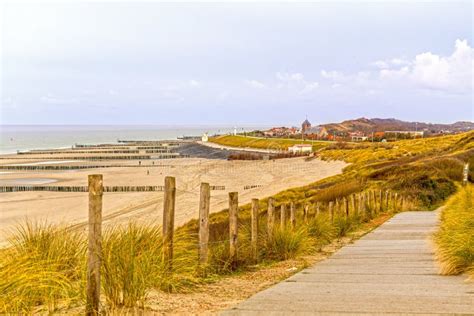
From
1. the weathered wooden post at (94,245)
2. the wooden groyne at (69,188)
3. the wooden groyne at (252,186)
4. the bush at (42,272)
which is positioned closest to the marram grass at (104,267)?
the bush at (42,272)

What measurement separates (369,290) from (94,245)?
3.50 meters

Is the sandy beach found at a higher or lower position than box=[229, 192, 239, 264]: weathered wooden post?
lower

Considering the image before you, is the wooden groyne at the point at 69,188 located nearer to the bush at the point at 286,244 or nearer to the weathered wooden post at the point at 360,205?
the weathered wooden post at the point at 360,205

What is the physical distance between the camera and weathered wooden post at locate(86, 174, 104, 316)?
6.33m

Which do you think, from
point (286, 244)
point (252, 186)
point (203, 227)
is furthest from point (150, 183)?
point (203, 227)

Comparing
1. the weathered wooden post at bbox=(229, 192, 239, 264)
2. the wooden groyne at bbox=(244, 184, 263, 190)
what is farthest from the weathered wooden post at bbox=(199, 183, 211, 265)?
the wooden groyne at bbox=(244, 184, 263, 190)

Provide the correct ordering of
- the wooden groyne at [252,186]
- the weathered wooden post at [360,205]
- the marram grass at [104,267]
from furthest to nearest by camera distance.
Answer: the wooden groyne at [252,186] < the weathered wooden post at [360,205] < the marram grass at [104,267]

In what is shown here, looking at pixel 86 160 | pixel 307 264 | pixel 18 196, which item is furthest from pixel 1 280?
pixel 86 160

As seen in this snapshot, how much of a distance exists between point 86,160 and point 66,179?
36969 mm

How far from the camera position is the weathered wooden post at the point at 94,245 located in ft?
20.8

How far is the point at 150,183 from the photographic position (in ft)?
200

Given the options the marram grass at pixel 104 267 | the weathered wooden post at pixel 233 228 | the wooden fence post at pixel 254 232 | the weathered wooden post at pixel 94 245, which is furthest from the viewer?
the wooden fence post at pixel 254 232

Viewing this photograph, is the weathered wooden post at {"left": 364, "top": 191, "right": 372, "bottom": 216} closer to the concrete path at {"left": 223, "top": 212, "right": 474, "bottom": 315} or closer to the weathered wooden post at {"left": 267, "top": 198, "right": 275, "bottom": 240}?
the concrete path at {"left": 223, "top": 212, "right": 474, "bottom": 315}

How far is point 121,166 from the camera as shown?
86125 millimetres
